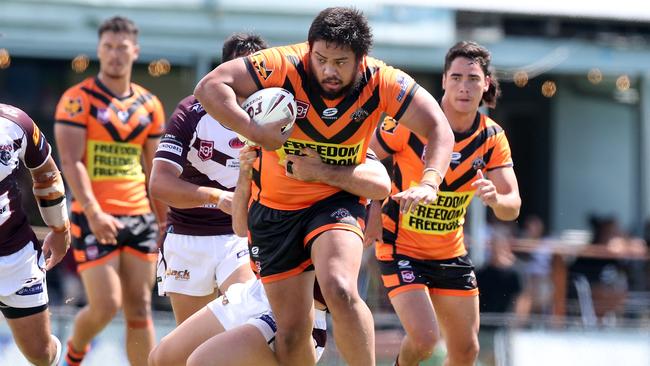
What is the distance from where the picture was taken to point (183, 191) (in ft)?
23.3

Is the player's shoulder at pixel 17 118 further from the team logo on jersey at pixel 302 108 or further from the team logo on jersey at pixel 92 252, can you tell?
the team logo on jersey at pixel 92 252

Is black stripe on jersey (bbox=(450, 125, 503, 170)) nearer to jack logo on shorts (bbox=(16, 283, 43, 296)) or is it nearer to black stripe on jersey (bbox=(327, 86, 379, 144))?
black stripe on jersey (bbox=(327, 86, 379, 144))

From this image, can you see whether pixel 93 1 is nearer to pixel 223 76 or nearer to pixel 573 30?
pixel 573 30

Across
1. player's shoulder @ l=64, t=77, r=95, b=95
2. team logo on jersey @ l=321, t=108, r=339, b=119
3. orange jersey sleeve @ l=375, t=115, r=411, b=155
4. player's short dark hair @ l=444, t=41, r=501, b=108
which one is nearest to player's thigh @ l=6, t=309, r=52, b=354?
team logo on jersey @ l=321, t=108, r=339, b=119

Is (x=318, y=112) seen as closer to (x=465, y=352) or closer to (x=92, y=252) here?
(x=465, y=352)

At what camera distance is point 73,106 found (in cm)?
945

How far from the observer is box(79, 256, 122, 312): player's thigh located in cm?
902

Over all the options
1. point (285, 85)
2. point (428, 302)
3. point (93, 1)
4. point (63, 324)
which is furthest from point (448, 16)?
point (285, 85)

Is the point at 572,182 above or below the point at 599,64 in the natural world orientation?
below

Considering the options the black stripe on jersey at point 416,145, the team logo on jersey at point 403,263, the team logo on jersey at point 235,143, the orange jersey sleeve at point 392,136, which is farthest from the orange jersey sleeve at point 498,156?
the team logo on jersey at point 235,143

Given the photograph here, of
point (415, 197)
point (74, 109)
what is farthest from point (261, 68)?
point (74, 109)

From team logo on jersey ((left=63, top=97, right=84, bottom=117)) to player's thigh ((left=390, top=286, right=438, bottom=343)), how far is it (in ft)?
10.5

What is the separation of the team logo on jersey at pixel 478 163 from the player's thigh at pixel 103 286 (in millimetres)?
2960

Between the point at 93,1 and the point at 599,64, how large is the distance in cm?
664
